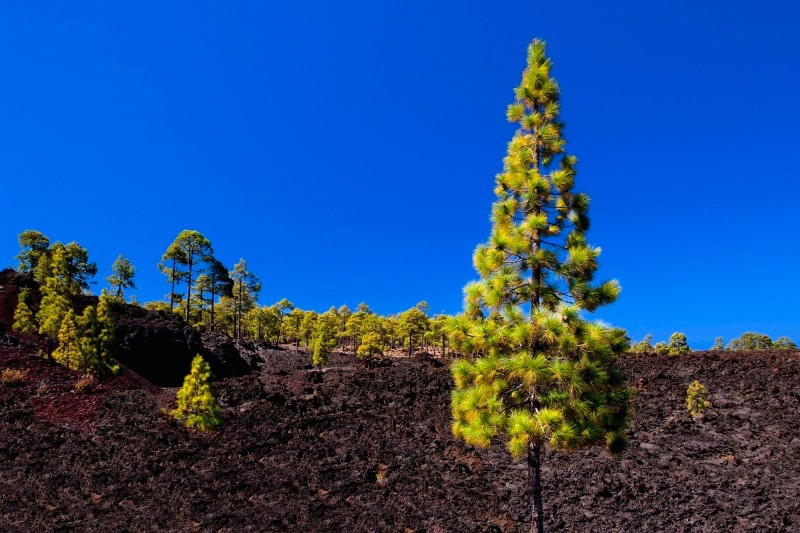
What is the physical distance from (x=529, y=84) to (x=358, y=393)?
65.9 ft

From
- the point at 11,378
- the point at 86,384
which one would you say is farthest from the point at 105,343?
the point at 11,378

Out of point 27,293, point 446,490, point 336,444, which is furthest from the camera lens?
point 27,293

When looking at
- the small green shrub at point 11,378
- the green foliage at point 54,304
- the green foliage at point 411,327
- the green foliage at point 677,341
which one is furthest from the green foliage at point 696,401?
the green foliage at point 411,327

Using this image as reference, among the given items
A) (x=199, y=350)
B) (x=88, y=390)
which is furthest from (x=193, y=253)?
(x=88, y=390)

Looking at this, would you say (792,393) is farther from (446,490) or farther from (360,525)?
(360,525)

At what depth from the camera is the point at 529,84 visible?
9500mm

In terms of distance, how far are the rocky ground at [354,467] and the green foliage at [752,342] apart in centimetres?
3435

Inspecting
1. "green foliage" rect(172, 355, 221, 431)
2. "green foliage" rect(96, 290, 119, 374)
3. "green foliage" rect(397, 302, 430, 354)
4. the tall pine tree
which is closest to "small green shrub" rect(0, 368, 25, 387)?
"green foliage" rect(96, 290, 119, 374)

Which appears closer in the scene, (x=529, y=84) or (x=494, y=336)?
(x=494, y=336)

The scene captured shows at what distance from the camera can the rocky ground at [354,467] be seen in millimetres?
13109

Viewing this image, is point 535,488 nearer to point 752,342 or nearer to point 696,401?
point 696,401

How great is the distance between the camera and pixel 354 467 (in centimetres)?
1675

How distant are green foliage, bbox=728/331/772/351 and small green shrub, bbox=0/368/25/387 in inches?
2516

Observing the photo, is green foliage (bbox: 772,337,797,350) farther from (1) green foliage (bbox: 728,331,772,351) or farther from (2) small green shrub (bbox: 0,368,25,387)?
(2) small green shrub (bbox: 0,368,25,387)
